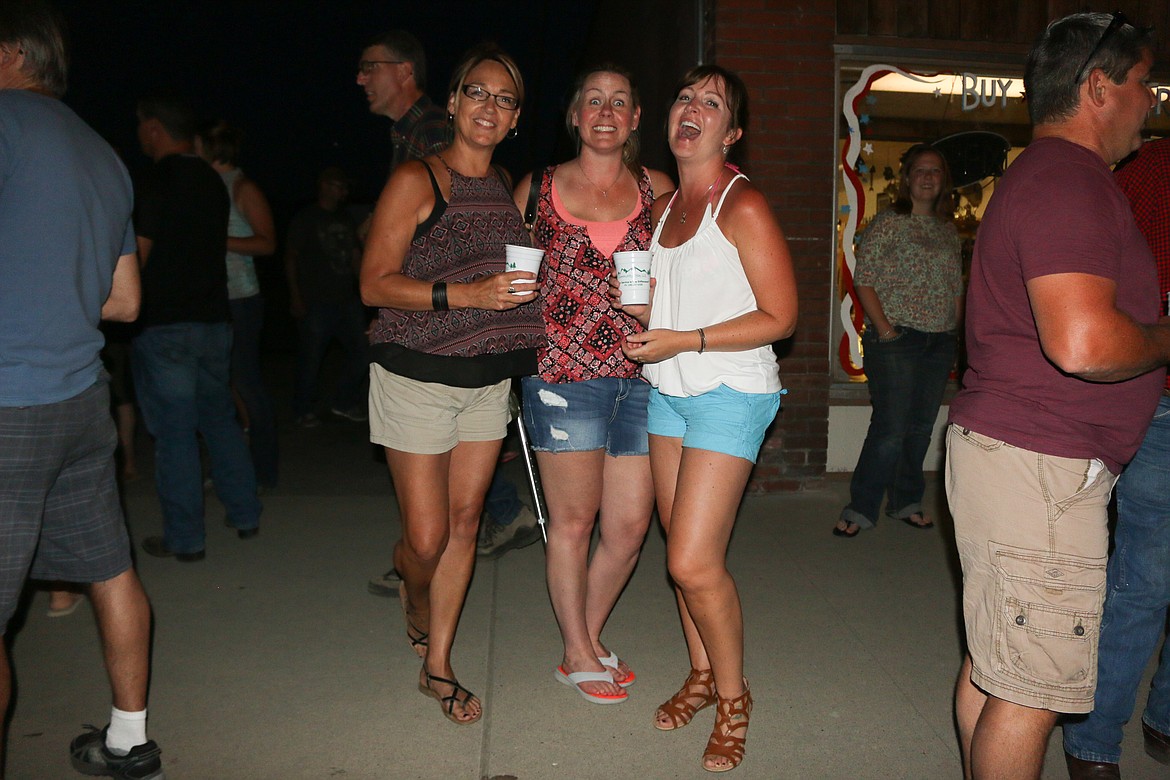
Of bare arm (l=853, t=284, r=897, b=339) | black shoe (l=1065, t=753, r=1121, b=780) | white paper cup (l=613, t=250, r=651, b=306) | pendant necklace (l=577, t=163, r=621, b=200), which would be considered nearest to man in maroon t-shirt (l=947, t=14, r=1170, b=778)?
black shoe (l=1065, t=753, r=1121, b=780)

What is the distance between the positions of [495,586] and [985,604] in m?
2.82

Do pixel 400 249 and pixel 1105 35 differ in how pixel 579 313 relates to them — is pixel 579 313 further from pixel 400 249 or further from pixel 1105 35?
pixel 1105 35

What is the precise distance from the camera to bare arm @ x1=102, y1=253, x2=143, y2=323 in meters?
2.79

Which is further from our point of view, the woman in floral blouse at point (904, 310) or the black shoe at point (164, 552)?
the woman in floral blouse at point (904, 310)

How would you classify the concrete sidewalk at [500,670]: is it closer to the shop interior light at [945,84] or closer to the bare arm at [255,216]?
the bare arm at [255,216]

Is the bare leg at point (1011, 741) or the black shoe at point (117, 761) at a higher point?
the bare leg at point (1011, 741)

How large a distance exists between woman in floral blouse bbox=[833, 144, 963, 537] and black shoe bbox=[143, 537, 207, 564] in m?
3.59

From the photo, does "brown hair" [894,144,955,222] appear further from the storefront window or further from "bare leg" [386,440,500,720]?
"bare leg" [386,440,500,720]

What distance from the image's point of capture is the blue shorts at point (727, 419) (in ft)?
9.28

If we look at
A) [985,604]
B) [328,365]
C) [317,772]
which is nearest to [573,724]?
[317,772]

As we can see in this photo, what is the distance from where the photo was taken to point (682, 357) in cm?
292

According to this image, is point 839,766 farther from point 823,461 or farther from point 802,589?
point 823,461

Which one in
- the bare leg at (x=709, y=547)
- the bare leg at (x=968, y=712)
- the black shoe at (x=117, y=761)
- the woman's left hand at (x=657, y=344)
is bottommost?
the black shoe at (x=117, y=761)

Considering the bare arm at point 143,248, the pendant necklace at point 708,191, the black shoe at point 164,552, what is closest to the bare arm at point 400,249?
the pendant necklace at point 708,191
